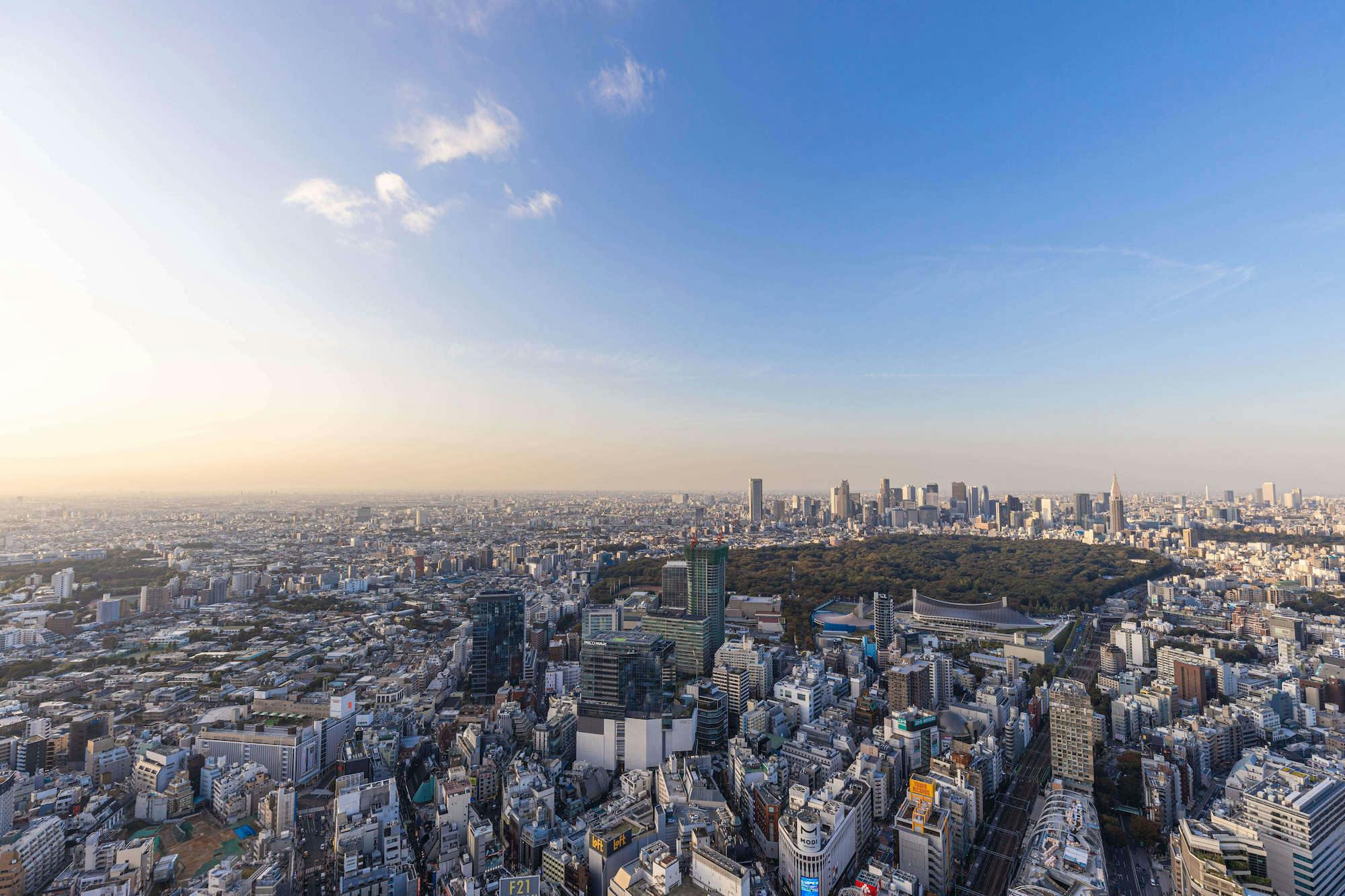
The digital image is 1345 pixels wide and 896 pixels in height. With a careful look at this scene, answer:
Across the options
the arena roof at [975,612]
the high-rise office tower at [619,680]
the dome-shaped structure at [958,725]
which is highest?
the high-rise office tower at [619,680]

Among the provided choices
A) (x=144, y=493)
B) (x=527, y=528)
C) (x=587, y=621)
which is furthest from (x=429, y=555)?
(x=144, y=493)

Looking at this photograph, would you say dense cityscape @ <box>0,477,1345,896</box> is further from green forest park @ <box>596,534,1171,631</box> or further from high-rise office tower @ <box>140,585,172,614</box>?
green forest park @ <box>596,534,1171,631</box>

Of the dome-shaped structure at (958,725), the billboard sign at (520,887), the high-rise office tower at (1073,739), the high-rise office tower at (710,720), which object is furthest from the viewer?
the high-rise office tower at (710,720)

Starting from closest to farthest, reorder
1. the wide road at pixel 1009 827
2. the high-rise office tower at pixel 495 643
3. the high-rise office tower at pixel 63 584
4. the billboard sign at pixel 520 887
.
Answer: the billboard sign at pixel 520 887, the wide road at pixel 1009 827, the high-rise office tower at pixel 495 643, the high-rise office tower at pixel 63 584

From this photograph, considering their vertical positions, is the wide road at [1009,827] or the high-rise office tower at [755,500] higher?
the high-rise office tower at [755,500]

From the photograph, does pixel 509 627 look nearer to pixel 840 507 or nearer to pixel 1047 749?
pixel 1047 749

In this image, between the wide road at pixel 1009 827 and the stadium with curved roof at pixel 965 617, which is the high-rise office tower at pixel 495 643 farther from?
the stadium with curved roof at pixel 965 617

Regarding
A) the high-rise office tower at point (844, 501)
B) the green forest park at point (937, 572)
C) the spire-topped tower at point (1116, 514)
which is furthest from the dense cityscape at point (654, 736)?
the high-rise office tower at point (844, 501)
